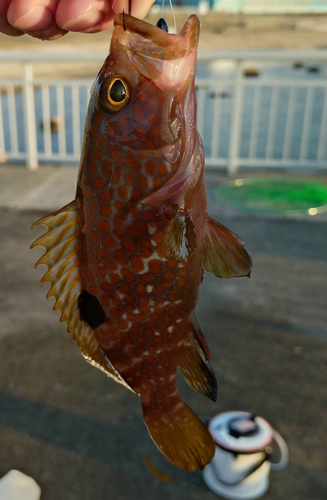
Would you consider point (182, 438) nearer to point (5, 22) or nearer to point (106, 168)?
point (106, 168)

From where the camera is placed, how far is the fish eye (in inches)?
51.6

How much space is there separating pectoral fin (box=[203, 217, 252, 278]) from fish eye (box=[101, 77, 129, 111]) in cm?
40

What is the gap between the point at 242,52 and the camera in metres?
7.79

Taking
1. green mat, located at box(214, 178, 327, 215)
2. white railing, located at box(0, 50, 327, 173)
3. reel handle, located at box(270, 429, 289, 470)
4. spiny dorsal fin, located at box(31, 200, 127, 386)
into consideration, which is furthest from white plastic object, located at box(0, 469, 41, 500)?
white railing, located at box(0, 50, 327, 173)

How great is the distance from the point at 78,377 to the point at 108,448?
30.9 inches

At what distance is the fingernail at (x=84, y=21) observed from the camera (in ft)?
4.95

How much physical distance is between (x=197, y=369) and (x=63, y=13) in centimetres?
111

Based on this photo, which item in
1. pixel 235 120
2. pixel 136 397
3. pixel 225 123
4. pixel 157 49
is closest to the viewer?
pixel 157 49

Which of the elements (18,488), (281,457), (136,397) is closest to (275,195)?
(136,397)

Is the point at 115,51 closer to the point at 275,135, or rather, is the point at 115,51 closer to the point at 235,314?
the point at 235,314

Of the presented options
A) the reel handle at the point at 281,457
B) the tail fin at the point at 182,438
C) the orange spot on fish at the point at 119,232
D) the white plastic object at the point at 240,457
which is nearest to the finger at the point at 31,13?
the orange spot on fish at the point at 119,232

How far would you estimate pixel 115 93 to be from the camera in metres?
1.31

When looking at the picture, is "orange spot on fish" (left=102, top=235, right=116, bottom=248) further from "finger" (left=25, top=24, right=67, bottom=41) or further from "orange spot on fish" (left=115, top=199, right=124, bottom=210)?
"finger" (left=25, top=24, right=67, bottom=41)

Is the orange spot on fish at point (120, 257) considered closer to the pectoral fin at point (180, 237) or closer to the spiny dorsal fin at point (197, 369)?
the pectoral fin at point (180, 237)
